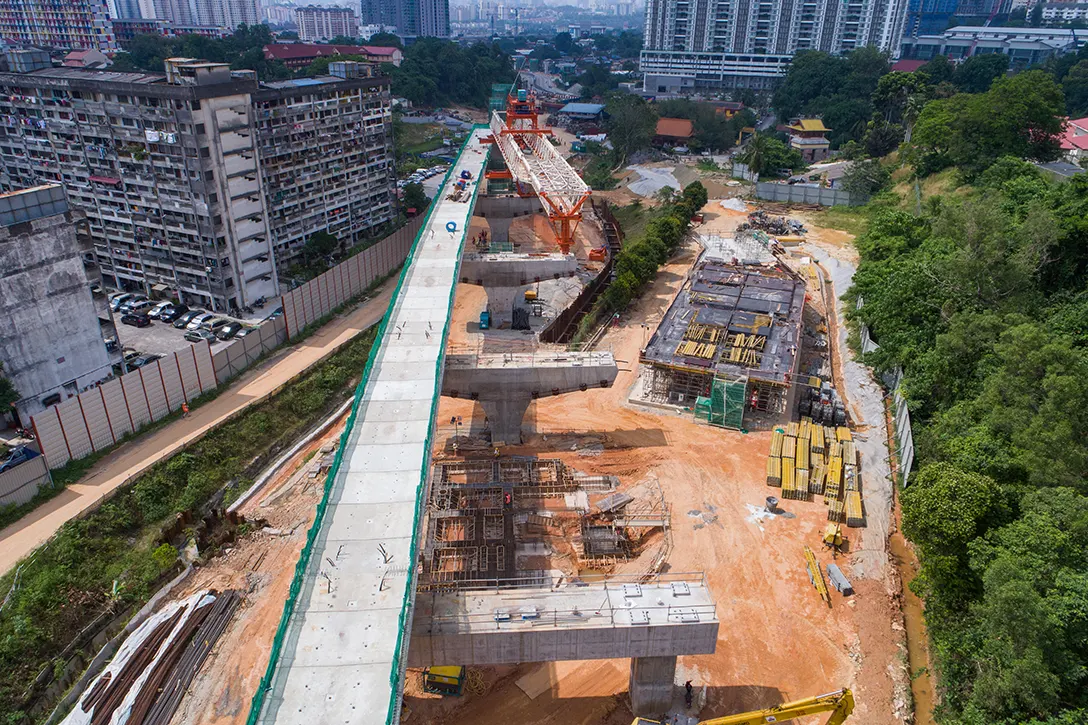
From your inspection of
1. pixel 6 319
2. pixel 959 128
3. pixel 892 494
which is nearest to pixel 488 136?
pixel 959 128

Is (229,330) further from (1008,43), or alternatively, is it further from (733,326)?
(1008,43)

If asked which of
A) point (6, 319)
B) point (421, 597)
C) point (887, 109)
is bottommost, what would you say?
point (421, 597)

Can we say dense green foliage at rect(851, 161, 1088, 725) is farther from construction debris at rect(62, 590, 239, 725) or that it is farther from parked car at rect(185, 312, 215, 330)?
parked car at rect(185, 312, 215, 330)

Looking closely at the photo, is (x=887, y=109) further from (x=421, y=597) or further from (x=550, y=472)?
(x=421, y=597)

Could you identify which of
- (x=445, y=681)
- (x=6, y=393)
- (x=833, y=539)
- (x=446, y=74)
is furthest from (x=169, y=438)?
(x=446, y=74)

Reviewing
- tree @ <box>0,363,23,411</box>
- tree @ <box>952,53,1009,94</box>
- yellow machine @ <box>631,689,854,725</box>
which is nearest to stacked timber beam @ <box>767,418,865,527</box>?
yellow machine @ <box>631,689,854,725</box>
